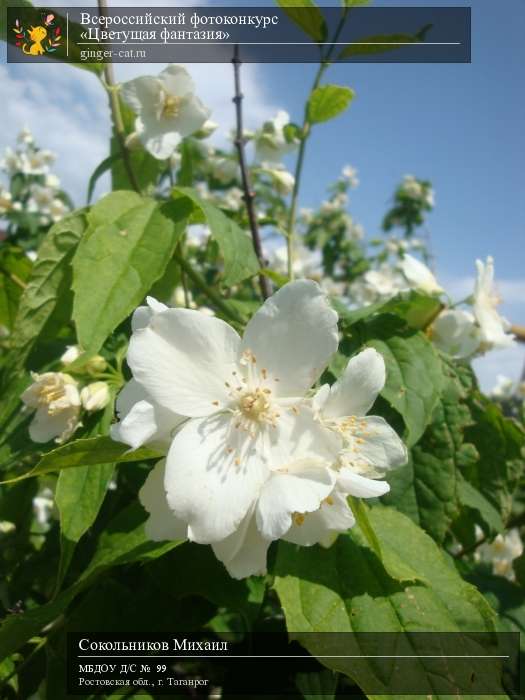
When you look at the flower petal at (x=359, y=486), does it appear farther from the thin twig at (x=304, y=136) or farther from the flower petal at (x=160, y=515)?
the thin twig at (x=304, y=136)

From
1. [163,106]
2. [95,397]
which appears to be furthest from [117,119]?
[95,397]

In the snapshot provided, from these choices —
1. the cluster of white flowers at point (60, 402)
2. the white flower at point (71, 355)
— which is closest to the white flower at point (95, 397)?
the cluster of white flowers at point (60, 402)

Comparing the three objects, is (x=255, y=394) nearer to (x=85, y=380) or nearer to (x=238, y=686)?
(x=85, y=380)

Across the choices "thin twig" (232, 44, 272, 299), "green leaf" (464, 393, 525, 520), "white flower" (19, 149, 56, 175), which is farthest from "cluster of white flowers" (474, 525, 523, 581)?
"white flower" (19, 149, 56, 175)

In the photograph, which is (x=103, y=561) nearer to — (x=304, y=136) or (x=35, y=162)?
(x=304, y=136)

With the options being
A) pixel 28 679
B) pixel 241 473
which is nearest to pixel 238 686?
pixel 28 679

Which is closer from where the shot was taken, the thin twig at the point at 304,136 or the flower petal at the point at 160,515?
the flower petal at the point at 160,515

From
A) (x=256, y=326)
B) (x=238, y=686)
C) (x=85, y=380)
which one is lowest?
(x=238, y=686)
